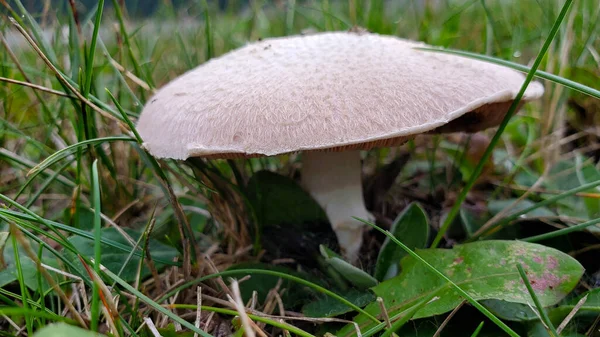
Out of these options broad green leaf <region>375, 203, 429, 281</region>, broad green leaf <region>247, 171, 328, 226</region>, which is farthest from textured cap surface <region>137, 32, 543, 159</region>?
broad green leaf <region>247, 171, 328, 226</region>

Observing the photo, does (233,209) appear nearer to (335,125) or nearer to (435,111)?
(335,125)

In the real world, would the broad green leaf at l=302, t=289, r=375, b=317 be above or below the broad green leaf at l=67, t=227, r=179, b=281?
below

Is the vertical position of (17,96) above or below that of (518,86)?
below

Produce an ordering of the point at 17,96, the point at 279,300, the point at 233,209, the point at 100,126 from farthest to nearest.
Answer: the point at 17,96 → the point at 100,126 → the point at 233,209 → the point at 279,300

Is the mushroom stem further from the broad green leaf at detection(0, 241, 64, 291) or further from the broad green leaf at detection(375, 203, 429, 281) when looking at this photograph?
the broad green leaf at detection(0, 241, 64, 291)

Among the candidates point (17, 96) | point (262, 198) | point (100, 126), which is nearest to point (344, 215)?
point (262, 198)

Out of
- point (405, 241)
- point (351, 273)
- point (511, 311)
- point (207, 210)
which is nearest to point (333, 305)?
point (351, 273)
